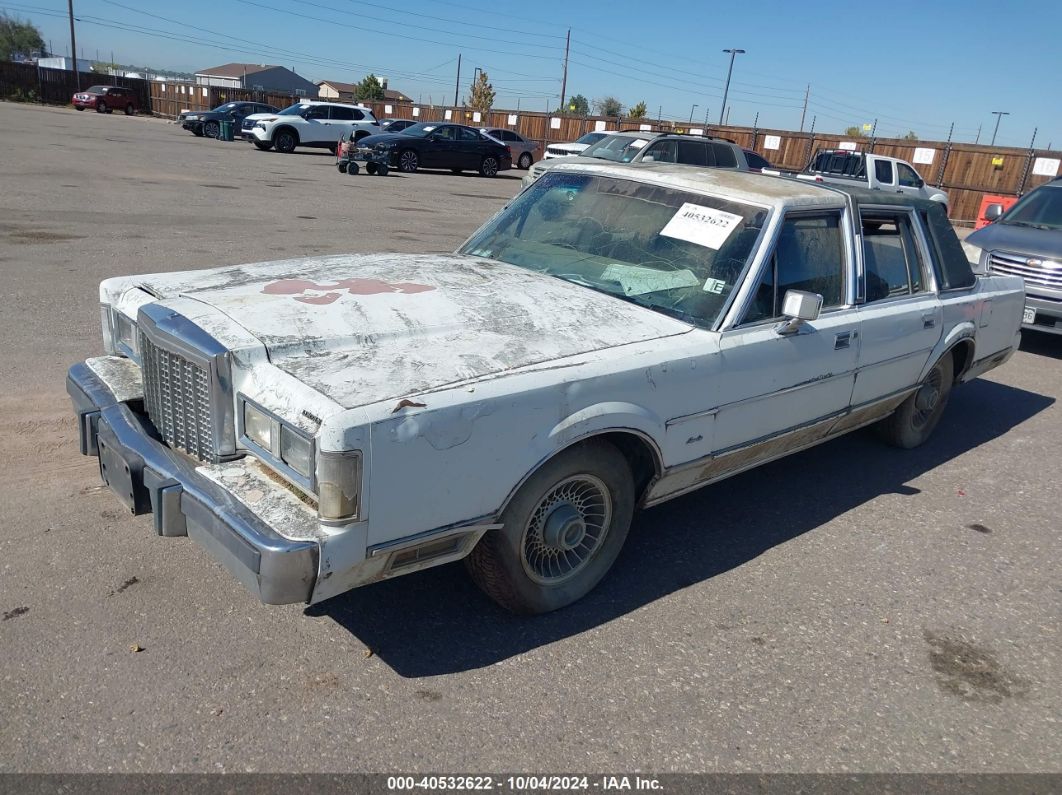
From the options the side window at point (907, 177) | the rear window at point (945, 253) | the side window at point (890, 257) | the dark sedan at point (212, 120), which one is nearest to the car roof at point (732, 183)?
the side window at point (890, 257)

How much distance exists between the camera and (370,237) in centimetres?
1223

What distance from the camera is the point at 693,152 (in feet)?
51.6

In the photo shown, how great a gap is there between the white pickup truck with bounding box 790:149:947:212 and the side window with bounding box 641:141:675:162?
4.41 metres

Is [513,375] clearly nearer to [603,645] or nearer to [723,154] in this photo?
[603,645]

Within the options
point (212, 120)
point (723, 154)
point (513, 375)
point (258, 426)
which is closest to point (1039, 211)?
point (723, 154)

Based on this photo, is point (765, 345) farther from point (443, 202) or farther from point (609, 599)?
point (443, 202)

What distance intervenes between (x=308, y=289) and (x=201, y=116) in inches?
1340

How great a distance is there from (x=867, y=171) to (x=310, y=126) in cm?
1884

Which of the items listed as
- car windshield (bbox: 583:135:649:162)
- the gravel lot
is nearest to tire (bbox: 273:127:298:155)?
car windshield (bbox: 583:135:649:162)

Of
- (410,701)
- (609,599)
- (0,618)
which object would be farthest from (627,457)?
(0,618)

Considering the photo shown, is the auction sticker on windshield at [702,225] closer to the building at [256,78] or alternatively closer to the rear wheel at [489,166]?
the rear wheel at [489,166]

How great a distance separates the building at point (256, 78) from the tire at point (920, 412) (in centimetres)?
9444

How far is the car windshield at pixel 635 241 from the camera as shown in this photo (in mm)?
3902

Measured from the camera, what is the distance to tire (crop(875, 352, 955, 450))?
5.55 meters
